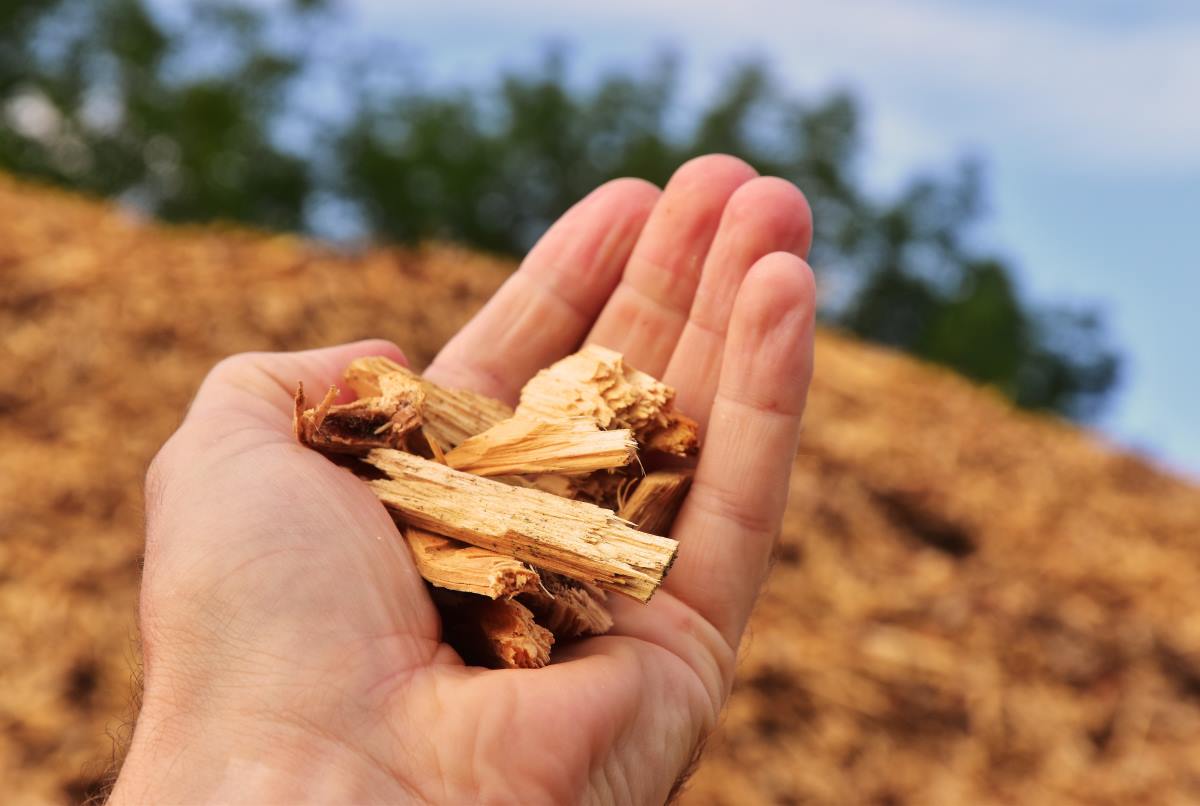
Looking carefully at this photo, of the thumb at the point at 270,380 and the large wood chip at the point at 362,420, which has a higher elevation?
the large wood chip at the point at 362,420

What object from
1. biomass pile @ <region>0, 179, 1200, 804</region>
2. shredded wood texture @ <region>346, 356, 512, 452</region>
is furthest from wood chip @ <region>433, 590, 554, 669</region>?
biomass pile @ <region>0, 179, 1200, 804</region>

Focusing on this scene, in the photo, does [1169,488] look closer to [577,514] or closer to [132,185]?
[577,514]

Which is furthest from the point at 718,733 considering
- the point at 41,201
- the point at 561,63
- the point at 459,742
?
the point at 561,63

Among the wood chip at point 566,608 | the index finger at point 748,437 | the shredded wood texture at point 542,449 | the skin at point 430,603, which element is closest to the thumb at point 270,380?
the skin at point 430,603

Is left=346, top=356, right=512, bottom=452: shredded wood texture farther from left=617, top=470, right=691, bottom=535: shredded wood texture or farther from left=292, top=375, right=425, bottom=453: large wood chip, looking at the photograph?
left=617, top=470, right=691, bottom=535: shredded wood texture

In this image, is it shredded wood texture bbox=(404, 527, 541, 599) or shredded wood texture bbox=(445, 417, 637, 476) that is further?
shredded wood texture bbox=(445, 417, 637, 476)

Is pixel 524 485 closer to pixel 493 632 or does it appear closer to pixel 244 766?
pixel 493 632

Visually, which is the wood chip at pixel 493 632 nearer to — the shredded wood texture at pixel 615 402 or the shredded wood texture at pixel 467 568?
the shredded wood texture at pixel 467 568

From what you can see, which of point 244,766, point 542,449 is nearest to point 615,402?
point 542,449
